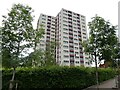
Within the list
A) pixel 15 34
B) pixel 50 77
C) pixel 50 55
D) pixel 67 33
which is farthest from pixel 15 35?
pixel 67 33

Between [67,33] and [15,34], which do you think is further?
[67,33]

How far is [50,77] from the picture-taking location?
14.5m

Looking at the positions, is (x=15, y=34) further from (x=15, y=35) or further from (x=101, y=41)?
(x=101, y=41)

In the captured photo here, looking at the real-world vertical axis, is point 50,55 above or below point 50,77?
above

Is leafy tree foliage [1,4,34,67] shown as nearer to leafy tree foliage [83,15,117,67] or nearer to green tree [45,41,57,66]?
leafy tree foliage [83,15,117,67]

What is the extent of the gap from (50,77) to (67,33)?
192 feet

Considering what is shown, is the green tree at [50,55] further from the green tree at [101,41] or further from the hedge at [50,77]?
the green tree at [101,41]

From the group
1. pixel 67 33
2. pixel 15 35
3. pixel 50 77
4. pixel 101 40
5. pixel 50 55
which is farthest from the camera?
pixel 67 33

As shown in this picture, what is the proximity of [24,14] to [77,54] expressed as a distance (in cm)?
5882

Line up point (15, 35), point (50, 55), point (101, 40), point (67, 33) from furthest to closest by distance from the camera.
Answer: point (67, 33) < point (50, 55) < point (101, 40) < point (15, 35)

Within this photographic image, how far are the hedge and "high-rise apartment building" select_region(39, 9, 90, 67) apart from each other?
4910 cm

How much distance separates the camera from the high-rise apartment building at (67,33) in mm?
67812

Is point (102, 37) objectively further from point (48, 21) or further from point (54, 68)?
point (48, 21)

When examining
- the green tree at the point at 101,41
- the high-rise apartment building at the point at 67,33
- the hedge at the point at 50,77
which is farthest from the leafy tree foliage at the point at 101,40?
the high-rise apartment building at the point at 67,33
